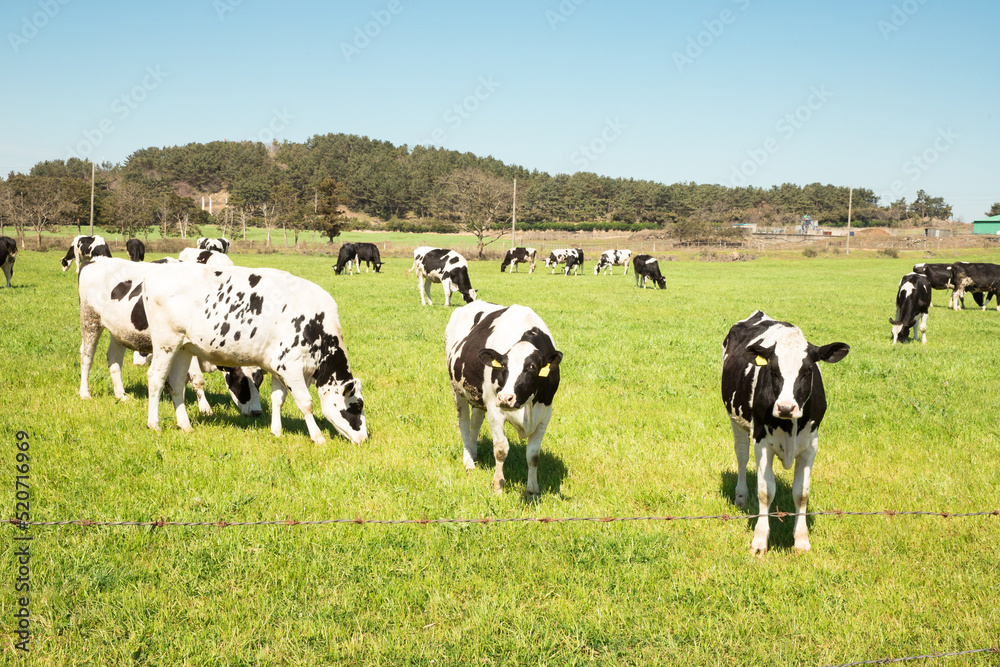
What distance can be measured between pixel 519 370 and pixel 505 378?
16 cm

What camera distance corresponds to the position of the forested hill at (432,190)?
124250mm

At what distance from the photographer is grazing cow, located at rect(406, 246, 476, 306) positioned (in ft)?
83.4

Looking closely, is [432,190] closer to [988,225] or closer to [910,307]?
[988,225]

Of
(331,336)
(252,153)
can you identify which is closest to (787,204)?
(252,153)

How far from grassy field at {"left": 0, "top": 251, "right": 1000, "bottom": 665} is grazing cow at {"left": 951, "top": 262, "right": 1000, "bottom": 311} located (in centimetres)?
1782

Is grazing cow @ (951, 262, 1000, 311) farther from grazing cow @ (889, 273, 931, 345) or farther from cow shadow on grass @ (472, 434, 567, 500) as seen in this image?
cow shadow on grass @ (472, 434, 567, 500)

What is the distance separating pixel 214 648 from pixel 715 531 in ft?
13.7

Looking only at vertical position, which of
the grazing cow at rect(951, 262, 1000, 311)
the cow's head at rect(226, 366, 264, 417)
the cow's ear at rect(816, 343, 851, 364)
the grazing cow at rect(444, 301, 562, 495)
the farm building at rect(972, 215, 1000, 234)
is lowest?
the cow's head at rect(226, 366, 264, 417)

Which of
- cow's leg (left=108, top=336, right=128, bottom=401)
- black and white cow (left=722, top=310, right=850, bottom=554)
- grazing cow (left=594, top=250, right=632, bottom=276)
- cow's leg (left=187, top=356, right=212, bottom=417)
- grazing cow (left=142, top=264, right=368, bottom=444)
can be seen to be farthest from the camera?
grazing cow (left=594, top=250, right=632, bottom=276)

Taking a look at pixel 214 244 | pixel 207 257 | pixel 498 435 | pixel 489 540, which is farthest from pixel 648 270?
pixel 489 540

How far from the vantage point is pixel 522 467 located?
26.5 feet

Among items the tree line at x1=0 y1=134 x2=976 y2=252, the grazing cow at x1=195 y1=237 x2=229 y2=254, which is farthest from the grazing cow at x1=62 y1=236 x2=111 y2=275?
the tree line at x1=0 y1=134 x2=976 y2=252

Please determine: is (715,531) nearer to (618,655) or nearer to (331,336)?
(618,655)

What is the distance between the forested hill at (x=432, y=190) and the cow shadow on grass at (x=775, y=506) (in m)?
108
